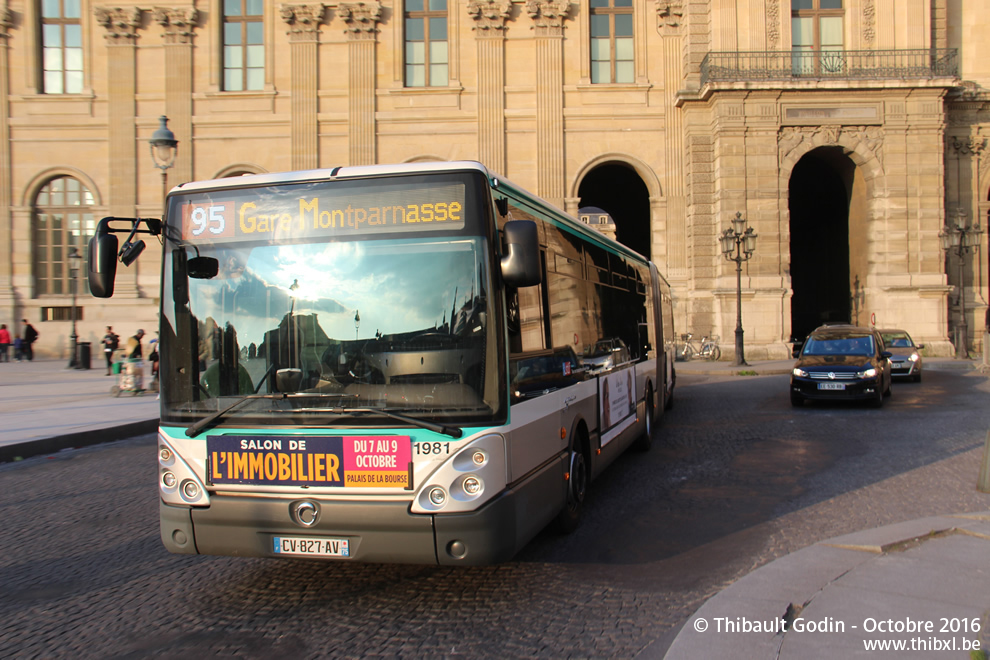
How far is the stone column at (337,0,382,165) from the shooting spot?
97.0ft

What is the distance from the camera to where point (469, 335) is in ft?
14.2

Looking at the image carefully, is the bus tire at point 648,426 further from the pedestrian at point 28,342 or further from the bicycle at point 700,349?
the pedestrian at point 28,342

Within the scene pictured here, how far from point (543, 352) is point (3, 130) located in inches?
1287

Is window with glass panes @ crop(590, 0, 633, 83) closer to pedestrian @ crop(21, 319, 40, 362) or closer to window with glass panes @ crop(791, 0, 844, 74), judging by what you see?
window with glass panes @ crop(791, 0, 844, 74)

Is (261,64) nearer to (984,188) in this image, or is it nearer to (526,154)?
(526,154)

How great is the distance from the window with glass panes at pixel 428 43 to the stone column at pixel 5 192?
15841mm

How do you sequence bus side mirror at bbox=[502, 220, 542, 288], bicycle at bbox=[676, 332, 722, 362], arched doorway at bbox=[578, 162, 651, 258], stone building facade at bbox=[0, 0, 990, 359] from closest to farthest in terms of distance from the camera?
bus side mirror at bbox=[502, 220, 542, 288], bicycle at bbox=[676, 332, 722, 362], stone building facade at bbox=[0, 0, 990, 359], arched doorway at bbox=[578, 162, 651, 258]

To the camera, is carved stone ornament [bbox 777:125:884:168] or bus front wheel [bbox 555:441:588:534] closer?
bus front wheel [bbox 555:441:588:534]

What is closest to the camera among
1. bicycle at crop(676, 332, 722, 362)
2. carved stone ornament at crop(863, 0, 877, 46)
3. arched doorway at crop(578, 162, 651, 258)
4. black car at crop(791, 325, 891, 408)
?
black car at crop(791, 325, 891, 408)

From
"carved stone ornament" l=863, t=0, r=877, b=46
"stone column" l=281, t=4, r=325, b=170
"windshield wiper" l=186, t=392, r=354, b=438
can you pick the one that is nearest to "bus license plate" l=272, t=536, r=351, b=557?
"windshield wiper" l=186, t=392, r=354, b=438

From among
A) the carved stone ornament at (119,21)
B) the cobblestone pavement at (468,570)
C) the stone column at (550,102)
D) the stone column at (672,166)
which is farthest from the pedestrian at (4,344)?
the stone column at (672,166)

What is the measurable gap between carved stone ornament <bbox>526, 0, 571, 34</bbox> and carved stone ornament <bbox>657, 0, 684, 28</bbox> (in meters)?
3.63

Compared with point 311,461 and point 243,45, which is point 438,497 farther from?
point 243,45

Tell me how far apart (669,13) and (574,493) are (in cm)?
2815
